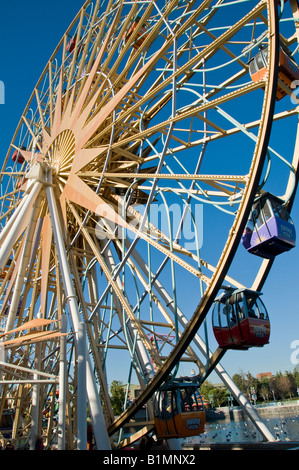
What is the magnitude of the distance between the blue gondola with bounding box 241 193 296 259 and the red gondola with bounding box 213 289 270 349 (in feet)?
3.00

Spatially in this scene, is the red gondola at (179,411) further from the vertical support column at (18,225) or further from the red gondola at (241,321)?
the vertical support column at (18,225)

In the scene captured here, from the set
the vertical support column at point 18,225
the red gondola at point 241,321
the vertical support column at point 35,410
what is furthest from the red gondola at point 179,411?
the vertical support column at point 18,225

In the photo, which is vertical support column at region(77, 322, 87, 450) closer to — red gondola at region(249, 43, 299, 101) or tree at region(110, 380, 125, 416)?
red gondola at region(249, 43, 299, 101)

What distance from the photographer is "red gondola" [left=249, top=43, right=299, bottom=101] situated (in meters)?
7.70

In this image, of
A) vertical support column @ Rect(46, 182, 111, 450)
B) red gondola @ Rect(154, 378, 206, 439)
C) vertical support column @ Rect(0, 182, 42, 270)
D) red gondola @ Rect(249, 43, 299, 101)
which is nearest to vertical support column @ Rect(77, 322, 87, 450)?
vertical support column @ Rect(46, 182, 111, 450)

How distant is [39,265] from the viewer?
13008 millimetres

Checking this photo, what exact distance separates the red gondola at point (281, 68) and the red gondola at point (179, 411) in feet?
22.0

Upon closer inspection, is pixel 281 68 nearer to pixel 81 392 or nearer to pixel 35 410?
pixel 81 392

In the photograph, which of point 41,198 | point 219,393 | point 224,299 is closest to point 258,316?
point 224,299

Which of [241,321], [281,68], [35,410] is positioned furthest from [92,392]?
[281,68]

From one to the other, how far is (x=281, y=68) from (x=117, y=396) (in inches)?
1896

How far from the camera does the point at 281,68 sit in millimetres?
7691

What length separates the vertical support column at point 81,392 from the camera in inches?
267
